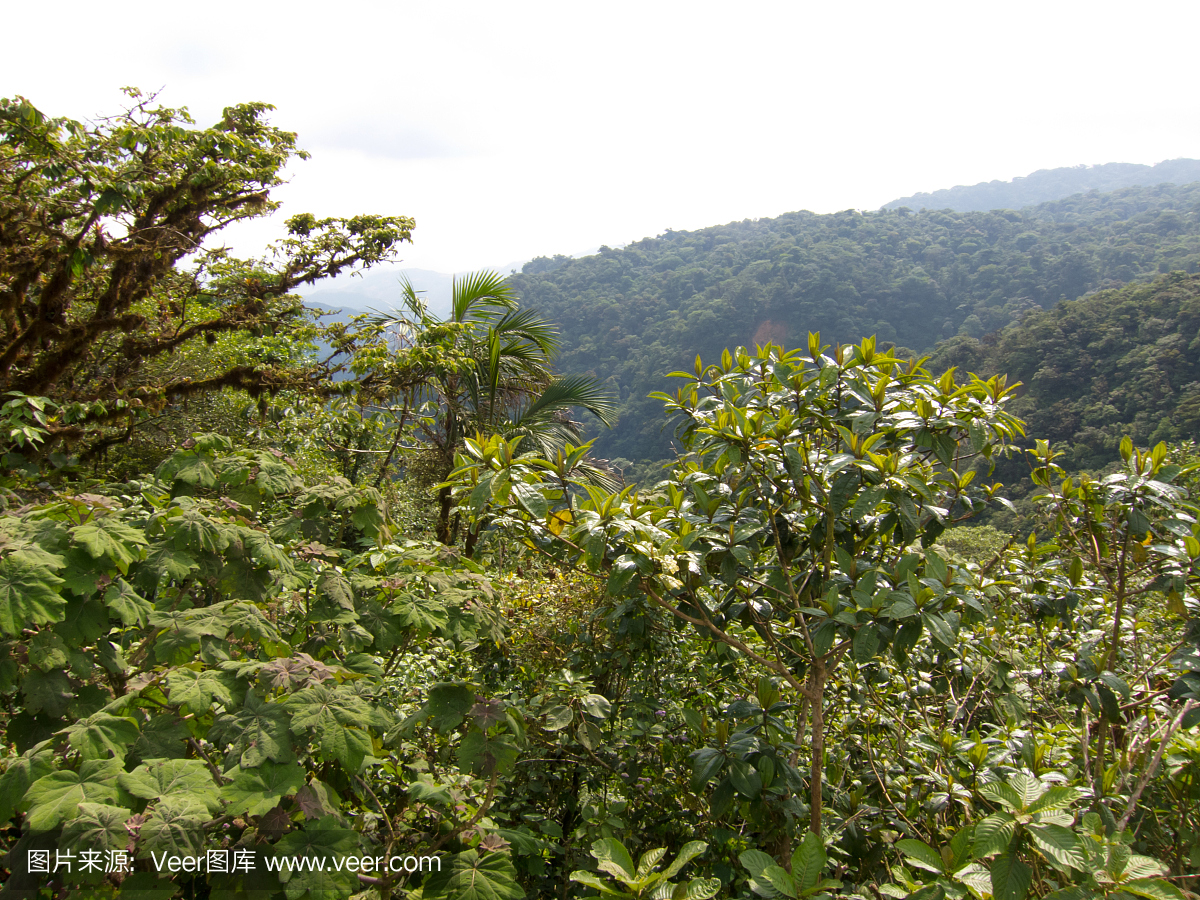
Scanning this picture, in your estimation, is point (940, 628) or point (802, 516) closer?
point (940, 628)

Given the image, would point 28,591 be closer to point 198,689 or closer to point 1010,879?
point 198,689

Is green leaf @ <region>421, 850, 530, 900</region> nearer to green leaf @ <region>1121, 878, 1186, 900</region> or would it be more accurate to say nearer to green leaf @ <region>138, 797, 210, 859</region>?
green leaf @ <region>138, 797, 210, 859</region>

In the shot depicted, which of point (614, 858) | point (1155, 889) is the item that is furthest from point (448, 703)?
point (1155, 889)

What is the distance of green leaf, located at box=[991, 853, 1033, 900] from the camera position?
3.64ft

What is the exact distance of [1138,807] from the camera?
1.67m

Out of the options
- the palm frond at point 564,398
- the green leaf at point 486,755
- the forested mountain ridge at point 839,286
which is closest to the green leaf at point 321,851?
the green leaf at point 486,755

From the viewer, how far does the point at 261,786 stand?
1187 mm

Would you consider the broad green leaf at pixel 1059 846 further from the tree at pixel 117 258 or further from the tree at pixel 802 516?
the tree at pixel 117 258

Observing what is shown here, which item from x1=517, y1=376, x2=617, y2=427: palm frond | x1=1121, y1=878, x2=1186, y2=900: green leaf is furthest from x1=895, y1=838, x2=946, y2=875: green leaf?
x1=517, y1=376, x2=617, y2=427: palm frond

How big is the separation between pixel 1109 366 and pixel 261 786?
118 ft

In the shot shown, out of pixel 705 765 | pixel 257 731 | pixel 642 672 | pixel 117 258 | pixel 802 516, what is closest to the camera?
pixel 257 731

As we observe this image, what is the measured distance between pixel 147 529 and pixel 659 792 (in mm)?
1671

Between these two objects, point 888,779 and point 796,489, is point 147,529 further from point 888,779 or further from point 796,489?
point 888,779

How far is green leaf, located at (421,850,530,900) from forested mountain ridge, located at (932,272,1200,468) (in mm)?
27039
